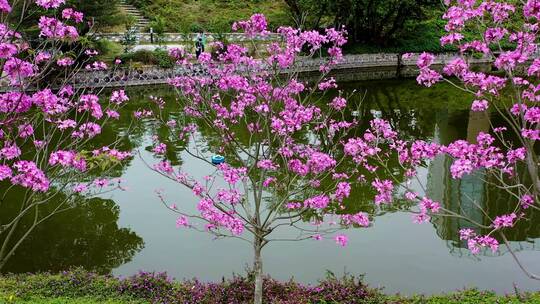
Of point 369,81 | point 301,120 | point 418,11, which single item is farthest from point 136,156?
point 418,11

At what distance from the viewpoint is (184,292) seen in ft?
23.3

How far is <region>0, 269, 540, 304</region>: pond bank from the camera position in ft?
22.6

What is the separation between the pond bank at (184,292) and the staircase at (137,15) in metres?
23.6

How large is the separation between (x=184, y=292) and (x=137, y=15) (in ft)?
87.8

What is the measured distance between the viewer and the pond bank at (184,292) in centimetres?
690

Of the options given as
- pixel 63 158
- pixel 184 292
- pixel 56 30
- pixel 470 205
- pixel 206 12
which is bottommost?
pixel 184 292

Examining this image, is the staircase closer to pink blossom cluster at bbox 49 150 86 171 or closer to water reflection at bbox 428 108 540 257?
water reflection at bbox 428 108 540 257

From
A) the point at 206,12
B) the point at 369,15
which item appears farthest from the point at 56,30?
the point at 206,12

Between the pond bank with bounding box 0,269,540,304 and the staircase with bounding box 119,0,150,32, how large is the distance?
929 inches

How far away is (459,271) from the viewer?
8.87 meters

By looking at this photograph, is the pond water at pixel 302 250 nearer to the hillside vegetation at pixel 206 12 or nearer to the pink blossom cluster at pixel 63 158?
the pink blossom cluster at pixel 63 158

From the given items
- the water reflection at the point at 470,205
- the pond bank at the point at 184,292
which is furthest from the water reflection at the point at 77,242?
the water reflection at the point at 470,205

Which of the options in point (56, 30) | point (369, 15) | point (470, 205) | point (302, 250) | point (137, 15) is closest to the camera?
point (56, 30)

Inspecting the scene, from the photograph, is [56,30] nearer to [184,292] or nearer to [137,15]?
[184,292]
